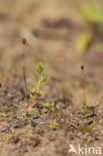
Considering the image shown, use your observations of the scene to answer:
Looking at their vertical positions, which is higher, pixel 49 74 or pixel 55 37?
pixel 55 37

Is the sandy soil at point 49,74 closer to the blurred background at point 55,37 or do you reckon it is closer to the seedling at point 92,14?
the blurred background at point 55,37

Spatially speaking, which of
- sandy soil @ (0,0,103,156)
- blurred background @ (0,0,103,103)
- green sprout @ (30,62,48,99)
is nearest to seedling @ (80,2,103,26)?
blurred background @ (0,0,103,103)

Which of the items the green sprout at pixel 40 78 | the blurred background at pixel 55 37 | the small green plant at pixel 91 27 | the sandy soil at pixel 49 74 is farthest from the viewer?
the small green plant at pixel 91 27

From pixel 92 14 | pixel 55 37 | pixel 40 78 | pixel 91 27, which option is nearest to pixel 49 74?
pixel 40 78

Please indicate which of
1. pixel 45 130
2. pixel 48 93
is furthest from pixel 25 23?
pixel 45 130

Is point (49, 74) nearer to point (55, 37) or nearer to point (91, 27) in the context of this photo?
point (55, 37)

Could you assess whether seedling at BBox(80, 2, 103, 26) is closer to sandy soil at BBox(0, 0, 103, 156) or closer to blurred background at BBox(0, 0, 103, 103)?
blurred background at BBox(0, 0, 103, 103)

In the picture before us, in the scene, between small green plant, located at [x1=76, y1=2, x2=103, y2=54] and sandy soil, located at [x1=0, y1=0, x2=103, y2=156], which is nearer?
sandy soil, located at [x1=0, y1=0, x2=103, y2=156]

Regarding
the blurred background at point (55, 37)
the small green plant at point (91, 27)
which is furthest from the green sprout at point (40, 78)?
the small green plant at point (91, 27)

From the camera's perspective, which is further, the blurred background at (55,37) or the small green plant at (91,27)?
the small green plant at (91,27)
